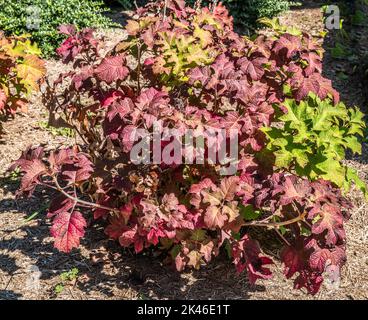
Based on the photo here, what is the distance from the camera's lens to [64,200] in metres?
3.17

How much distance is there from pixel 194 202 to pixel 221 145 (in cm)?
31

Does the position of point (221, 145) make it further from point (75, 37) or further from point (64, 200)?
point (75, 37)

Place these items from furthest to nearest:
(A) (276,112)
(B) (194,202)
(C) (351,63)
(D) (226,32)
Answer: (C) (351,63) < (D) (226,32) < (A) (276,112) < (B) (194,202)

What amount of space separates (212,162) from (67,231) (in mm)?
795

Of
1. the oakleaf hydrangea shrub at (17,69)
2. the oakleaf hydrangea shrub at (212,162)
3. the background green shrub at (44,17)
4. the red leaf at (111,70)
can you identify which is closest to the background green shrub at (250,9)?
the background green shrub at (44,17)

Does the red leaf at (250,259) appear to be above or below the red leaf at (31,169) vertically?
below

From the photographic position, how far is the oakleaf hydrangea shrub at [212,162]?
293 centimetres

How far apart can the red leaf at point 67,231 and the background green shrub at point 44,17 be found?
3.01m

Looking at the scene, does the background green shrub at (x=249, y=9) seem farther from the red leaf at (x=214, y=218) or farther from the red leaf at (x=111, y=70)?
the red leaf at (x=214, y=218)

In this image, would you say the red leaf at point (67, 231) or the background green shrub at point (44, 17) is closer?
the red leaf at point (67, 231)

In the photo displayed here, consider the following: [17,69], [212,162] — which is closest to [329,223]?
[212,162]

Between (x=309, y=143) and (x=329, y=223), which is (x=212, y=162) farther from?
(x=329, y=223)

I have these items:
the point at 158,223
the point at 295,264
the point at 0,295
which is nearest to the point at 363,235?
the point at 295,264

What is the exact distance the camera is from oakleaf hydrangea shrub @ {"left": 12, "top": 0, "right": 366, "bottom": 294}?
9.62 feet
